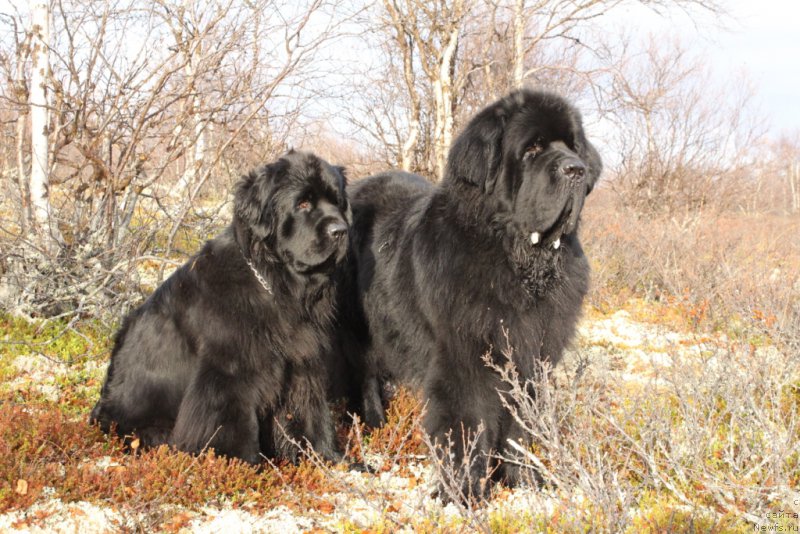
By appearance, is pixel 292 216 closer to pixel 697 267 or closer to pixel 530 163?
pixel 530 163

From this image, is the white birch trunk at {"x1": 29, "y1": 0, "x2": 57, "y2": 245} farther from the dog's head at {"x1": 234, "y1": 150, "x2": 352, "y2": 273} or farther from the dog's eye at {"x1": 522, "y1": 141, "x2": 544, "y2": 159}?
the dog's eye at {"x1": 522, "y1": 141, "x2": 544, "y2": 159}

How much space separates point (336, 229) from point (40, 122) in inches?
180

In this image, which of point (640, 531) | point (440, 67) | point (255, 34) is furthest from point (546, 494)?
point (440, 67)

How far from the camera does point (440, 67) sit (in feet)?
35.5

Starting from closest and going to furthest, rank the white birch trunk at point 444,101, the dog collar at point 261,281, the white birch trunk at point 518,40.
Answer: the dog collar at point 261,281 → the white birch trunk at point 444,101 → the white birch trunk at point 518,40

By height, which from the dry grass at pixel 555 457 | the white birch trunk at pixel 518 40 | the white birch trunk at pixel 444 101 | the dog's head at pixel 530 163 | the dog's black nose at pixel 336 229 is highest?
the white birch trunk at pixel 518 40

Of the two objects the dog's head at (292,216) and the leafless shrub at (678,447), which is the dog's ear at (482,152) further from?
the leafless shrub at (678,447)

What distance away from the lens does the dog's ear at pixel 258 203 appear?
3623 mm

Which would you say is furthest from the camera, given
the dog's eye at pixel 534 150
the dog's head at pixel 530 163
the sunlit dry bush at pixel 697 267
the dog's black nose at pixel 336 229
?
the sunlit dry bush at pixel 697 267

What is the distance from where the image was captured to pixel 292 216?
11.9 ft

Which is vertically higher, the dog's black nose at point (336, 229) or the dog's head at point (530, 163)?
the dog's head at point (530, 163)

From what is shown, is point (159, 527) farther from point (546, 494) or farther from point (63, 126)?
point (63, 126)

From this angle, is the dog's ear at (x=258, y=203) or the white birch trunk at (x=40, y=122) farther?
the white birch trunk at (x=40, y=122)

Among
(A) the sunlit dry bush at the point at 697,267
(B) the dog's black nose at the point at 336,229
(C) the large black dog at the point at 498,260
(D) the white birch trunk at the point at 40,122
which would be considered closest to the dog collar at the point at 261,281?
(B) the dog's black nose at the point at 336,229
